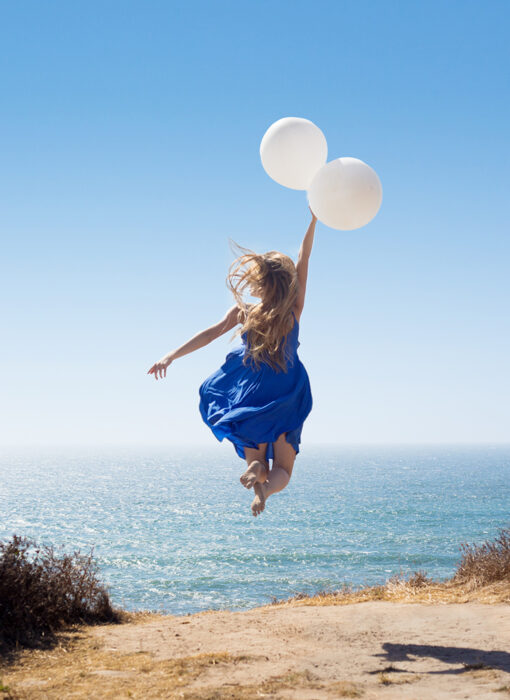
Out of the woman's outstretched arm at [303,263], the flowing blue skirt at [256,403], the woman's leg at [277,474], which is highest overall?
the woman's outstretched arm at [303,263]

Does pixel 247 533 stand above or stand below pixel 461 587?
below

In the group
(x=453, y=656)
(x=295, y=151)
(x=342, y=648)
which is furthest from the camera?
(x=342, y=648)

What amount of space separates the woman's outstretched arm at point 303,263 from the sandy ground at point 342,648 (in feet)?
10.9

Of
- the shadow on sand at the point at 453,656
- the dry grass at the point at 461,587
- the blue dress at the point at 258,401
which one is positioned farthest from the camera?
the dry grass at the point at 461,587

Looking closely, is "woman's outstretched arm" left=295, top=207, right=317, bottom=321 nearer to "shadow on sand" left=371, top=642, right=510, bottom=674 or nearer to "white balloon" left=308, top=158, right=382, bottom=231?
"white balloon" left=308, top=158, right=382, bottom=231

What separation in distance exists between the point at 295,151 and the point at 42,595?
23.9ft

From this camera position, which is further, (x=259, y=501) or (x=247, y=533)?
(x=247, y=533)

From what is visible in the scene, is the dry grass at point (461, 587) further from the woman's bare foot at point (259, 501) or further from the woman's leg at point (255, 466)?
the woman's bare foot at point (259, 501)

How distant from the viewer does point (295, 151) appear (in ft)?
18.6

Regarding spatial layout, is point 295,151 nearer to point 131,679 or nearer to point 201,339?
point 201,339

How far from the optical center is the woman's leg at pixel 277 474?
471 cm

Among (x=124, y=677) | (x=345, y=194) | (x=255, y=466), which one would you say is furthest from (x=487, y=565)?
(x=345, y=194)

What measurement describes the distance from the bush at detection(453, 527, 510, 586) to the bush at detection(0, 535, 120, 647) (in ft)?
21.7

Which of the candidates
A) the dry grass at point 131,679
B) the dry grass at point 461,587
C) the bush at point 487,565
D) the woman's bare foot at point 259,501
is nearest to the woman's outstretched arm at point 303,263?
the woman's bare foot at point 259,501
